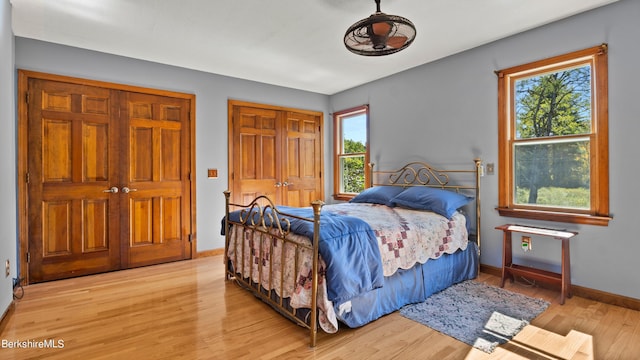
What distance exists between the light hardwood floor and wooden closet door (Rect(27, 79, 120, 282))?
452mm

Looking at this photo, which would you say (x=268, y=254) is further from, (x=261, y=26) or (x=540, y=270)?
(x=540, y=270)

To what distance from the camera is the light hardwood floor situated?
1975 mm

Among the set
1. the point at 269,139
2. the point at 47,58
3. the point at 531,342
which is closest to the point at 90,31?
the point at 47,58

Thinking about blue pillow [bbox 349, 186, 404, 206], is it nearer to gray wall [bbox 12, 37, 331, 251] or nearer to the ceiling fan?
the ceiling fan

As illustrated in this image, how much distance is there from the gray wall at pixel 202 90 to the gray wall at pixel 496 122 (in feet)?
6.00

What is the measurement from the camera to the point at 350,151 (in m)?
5.35

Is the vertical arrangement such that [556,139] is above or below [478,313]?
above

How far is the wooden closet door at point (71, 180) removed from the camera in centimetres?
326

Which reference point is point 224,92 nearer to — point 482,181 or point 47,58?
point 47,58

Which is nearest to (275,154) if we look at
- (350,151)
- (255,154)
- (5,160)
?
(255,154)

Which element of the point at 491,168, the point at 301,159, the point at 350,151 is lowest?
→ the point at 491,168

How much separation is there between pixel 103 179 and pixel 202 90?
1.62 metres

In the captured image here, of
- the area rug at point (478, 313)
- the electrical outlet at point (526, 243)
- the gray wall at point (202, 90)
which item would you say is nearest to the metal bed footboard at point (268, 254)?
the area rug at point (478, 313)

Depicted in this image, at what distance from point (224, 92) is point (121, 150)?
4.93ft
